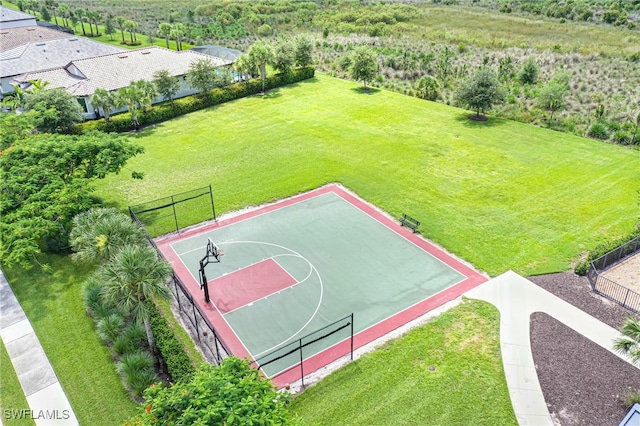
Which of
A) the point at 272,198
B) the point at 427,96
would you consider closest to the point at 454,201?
the point at 272,198

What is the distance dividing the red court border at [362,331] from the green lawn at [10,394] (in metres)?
7.66

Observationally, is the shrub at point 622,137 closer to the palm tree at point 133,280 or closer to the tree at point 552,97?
the tree at point 552,97

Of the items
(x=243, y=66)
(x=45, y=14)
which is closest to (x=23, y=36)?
(x=243, y=66)

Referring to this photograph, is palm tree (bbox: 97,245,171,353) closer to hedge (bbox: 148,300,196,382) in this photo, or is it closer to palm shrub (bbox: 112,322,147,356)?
hedge (bbox: 148,300,196,382)

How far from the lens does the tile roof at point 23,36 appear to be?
6253cm

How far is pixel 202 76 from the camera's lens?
4753 cm

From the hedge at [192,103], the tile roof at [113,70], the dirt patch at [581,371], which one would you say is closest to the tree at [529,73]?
the hedge at [192,103]

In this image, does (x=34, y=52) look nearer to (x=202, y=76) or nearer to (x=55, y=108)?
(x=202, y=76)

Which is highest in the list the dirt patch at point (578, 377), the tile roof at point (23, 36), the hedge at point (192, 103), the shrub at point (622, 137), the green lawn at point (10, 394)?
the tile roof at point (23, 36)

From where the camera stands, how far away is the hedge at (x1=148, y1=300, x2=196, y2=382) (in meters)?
17.6

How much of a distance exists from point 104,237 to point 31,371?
6178mm

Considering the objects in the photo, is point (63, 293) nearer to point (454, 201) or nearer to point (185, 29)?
point (454, 201)

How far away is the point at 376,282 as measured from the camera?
2358 centimetres

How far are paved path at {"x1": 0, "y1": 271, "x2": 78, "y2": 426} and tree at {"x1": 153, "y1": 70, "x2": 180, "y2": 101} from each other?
28.5 meters
